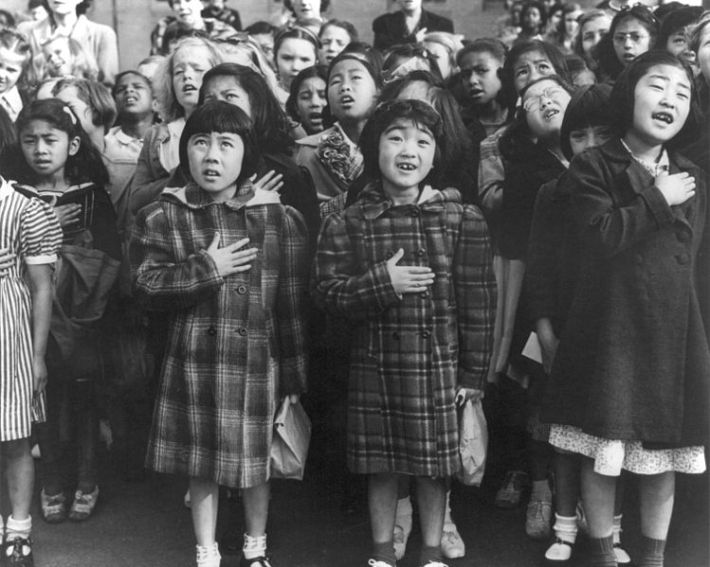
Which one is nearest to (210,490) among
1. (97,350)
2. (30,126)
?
(97,350)

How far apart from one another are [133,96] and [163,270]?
92.7 inches

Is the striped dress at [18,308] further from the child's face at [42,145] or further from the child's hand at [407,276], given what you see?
the child's hand at [407,276]

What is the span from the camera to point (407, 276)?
11.5 ft

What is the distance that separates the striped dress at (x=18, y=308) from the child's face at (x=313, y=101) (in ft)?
5.61

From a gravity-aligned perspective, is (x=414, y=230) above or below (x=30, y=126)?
below

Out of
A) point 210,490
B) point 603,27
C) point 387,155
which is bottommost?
point 210,490

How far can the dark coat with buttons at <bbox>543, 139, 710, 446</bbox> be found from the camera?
11.1 feet

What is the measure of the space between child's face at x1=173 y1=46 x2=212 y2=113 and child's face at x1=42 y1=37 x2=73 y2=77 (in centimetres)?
224

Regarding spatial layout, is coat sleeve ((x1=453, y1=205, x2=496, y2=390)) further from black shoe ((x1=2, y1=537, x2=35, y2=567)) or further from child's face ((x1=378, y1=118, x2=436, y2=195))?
black shoe ((x1=2, y1=537, x2=35, y2=567))

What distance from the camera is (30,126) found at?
4262mm

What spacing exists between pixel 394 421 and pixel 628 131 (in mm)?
1333

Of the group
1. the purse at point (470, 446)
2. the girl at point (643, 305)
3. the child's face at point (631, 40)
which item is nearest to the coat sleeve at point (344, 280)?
the purse at point (470, 446)

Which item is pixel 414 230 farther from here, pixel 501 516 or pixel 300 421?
pixel 501 516

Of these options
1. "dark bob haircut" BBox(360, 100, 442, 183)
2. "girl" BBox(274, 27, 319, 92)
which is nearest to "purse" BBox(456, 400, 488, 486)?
"dark bob haircut" BBox(360, 100, 442, 183)
